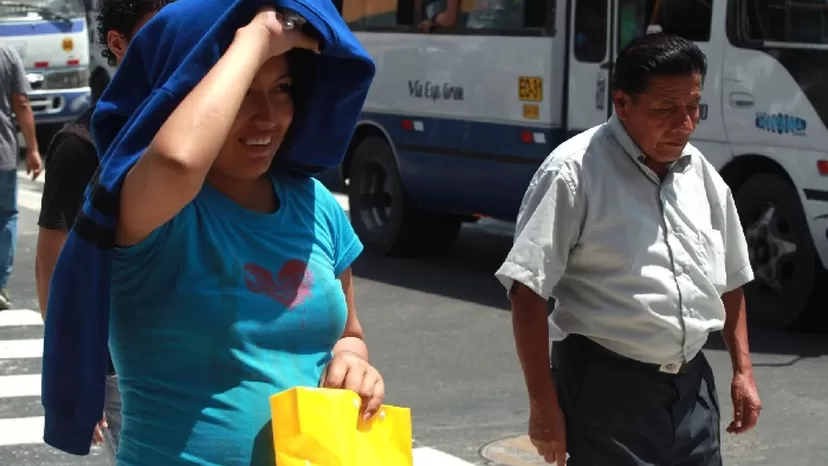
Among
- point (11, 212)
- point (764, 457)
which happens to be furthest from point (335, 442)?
point (11, 212)

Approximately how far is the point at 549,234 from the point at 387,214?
8435 millimetres

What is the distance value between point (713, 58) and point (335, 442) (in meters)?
7.26

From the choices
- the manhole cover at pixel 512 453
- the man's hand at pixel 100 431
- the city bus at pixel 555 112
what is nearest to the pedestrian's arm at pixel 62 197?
the man's hand at pixel 100 431

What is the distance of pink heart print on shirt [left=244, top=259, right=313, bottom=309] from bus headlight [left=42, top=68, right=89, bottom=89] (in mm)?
17092

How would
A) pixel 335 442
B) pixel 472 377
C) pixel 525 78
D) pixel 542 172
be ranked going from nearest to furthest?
pixel 335 442 → pixel 542 172 → pixel 472 377 → pixel 525 78

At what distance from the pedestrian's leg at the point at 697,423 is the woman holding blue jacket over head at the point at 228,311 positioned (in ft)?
4.33

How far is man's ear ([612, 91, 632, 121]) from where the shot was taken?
3.96 meters

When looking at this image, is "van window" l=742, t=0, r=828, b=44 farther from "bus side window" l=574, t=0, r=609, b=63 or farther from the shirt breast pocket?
the shirt breast pocket

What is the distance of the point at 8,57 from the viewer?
10.0m

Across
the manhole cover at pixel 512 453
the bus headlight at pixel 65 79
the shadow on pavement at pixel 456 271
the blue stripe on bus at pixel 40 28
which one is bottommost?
the bus headlight at pixel 65 79

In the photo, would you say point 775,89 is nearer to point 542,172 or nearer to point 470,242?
point 470,242

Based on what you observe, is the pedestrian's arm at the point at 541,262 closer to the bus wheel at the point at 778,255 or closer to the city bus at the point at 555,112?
the city bus at the point at 555,112

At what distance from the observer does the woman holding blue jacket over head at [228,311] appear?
2.64 metres

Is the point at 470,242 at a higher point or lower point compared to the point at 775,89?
lower
